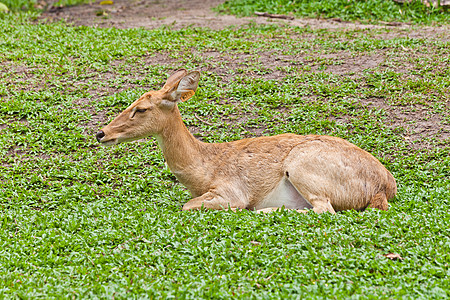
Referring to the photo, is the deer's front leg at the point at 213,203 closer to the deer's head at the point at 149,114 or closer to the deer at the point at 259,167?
the deer at the point at 259,167

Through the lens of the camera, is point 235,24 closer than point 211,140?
No

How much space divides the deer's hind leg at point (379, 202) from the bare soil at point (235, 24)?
7.24 feet

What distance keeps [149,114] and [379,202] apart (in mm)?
2721

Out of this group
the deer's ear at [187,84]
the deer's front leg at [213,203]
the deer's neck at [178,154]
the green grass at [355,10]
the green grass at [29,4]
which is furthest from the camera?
the green grass at [29,4]

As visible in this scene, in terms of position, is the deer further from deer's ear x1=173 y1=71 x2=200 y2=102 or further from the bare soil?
the bare soil

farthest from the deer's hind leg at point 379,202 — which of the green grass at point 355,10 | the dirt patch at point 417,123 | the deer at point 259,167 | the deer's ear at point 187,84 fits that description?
the green grass at point 355,10

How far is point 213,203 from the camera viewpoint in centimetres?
591

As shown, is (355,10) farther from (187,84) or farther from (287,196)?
(287,196)

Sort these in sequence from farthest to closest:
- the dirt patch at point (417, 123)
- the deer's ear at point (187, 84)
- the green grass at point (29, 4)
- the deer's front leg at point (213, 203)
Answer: the green grass at point (29, 4), the dirt patch at point (417, 123), the deer's ear at point (187, 84), the deer's front leg at point (213, 203)

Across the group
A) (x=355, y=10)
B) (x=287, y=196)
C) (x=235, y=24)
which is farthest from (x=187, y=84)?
(x=355, y=10)

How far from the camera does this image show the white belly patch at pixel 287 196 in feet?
19.6

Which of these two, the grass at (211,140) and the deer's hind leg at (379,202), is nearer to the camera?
the grass at (211,140)

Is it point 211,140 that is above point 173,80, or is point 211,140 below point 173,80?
below

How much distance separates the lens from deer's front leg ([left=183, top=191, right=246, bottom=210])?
5.87m
